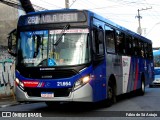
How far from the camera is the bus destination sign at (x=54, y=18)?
38.9ft

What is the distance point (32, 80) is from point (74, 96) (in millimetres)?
1412

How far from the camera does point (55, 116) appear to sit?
11.4 meters

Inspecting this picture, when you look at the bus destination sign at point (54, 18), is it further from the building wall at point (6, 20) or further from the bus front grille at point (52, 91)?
the building wall at point (6, 20)

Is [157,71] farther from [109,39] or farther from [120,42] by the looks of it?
[109,39]

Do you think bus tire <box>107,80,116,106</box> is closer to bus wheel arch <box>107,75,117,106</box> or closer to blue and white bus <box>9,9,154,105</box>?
bus wheel arch <box>107,75,117,106</box>

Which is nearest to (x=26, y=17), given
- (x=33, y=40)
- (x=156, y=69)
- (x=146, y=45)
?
(x=33, y=40)

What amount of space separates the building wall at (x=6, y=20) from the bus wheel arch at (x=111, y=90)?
903 centimetres

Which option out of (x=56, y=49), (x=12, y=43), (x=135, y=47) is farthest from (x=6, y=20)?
(x=56, y=49)

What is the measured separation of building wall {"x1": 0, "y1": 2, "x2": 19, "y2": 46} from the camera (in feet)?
70.9

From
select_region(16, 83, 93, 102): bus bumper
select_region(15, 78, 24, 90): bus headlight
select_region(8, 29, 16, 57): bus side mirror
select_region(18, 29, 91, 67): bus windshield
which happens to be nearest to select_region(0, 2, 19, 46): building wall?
select_region(8, 29, 16, 57): bus side mirror

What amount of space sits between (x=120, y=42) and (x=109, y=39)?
177 centimetres

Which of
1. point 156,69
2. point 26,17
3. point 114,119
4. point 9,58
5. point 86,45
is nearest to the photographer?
point 114,119

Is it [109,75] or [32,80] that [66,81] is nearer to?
[32,80]

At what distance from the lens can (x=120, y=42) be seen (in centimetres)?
1583
